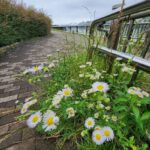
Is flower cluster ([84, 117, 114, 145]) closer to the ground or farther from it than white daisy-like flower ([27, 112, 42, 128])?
farther from it

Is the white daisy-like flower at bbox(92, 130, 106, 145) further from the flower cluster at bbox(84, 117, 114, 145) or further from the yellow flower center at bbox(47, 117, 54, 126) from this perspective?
the yellow flower center at bbox(47, 117, 54, 126)

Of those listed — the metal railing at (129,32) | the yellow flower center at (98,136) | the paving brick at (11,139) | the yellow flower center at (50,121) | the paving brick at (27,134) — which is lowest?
the paving brick at (11,139)

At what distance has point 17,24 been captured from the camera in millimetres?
6234

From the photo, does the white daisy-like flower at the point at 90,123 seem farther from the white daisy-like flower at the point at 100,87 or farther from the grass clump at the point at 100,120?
the white daisy-like flower at the point at 100,87

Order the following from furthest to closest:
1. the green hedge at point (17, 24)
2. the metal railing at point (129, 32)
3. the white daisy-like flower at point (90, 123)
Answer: the green hedge at point (17, 24) → the metal railing at point (129, 32) → the white daisy-like flower at point (90, 123)

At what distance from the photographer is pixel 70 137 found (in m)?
1.09

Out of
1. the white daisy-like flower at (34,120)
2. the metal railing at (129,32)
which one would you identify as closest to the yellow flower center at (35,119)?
the white daisy-like flower at (34,120)

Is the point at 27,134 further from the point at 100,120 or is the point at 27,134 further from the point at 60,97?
the point at 100,120

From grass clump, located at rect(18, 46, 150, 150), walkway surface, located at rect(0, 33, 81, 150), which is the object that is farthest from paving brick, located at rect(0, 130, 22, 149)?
grass clump, located at rect(18, 46, 150, 150)

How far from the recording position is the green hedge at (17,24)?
4914 millimetres

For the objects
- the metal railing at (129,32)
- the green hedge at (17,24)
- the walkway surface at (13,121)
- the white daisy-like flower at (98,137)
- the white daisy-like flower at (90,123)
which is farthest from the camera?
the green hedge at (17,24)

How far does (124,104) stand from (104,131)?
0.26 metres

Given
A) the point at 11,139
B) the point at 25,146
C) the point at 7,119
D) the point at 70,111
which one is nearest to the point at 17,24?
the point at 7,119

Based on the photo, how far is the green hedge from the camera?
193 inches
